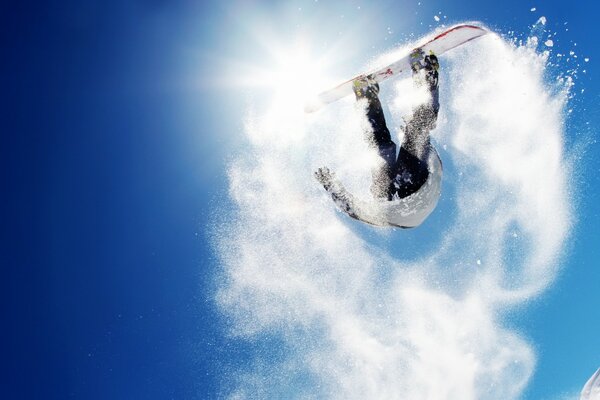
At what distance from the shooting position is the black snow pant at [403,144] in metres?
5.87

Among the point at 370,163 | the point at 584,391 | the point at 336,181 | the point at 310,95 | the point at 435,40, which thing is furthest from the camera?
the point at 584,391

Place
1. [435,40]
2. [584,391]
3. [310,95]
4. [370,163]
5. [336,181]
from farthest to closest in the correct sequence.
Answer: [584,391] → [310,95] → [435,40] → [370,163] → [336,181]

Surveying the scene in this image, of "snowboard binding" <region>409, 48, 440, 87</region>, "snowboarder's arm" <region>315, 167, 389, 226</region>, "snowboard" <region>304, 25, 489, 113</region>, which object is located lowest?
"snowboarder's arm" <region>315, 167, 389, 226</region>

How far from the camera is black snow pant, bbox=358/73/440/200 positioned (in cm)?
587

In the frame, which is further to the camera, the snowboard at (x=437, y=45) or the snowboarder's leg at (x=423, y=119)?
the snowboard at (x=437, y=45)

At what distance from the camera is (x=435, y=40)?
7.17m

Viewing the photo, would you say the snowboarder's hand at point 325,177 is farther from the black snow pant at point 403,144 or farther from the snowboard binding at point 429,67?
the snowboard binding at point 429,67

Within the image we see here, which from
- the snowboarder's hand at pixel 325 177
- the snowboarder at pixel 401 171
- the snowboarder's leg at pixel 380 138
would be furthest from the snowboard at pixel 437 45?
the snowboarder's hand at pixel 325 177

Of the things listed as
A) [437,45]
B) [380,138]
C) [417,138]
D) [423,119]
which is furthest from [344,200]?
[437,45]

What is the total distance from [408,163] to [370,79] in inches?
61.1

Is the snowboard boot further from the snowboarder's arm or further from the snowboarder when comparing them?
the snowboarder's arm

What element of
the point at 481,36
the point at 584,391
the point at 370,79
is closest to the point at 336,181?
the point at 370,79

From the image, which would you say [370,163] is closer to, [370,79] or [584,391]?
[370,79]

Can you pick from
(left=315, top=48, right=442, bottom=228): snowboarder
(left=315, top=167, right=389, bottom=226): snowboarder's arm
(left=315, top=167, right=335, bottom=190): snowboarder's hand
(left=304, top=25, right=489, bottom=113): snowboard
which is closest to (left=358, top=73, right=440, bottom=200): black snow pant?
(left=315, top=48, right=442, bottom=228): snowboarder
